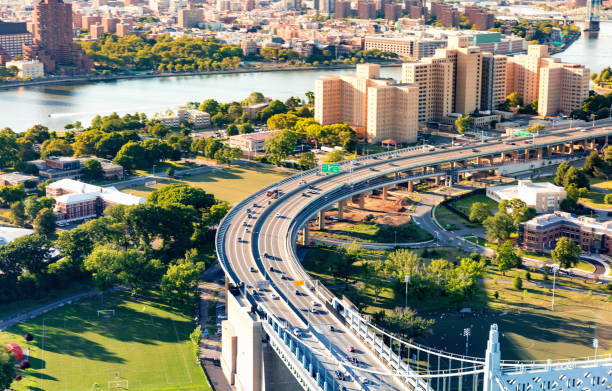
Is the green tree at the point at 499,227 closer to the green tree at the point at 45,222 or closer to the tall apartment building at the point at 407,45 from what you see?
the green tree at the point at 45,222

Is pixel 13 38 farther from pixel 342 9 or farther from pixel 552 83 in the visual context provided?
pixel 552 83

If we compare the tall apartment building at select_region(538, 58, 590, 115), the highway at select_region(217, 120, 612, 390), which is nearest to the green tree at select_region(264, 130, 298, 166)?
the highway at select_region(217, 120, 612, 390)

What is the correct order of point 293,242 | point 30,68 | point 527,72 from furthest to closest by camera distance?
point 30,68
point 527,72
point 293,242

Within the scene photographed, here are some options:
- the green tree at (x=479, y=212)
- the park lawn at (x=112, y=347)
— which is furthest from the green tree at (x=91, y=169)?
the green tree at (x=479, y=212)

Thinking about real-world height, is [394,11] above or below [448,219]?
above

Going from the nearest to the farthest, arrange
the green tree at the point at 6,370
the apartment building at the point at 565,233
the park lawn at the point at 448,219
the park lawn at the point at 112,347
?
the green tree at the point at 6,370
the park lawn at the point at 112,347
the apartment building at the point at 565,233
the park lawn at the point at 448,219

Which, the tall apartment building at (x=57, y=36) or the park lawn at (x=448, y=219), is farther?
the tall apartment building at (x=57, y=36)

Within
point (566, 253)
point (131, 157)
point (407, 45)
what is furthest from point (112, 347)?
point (407, 45)
